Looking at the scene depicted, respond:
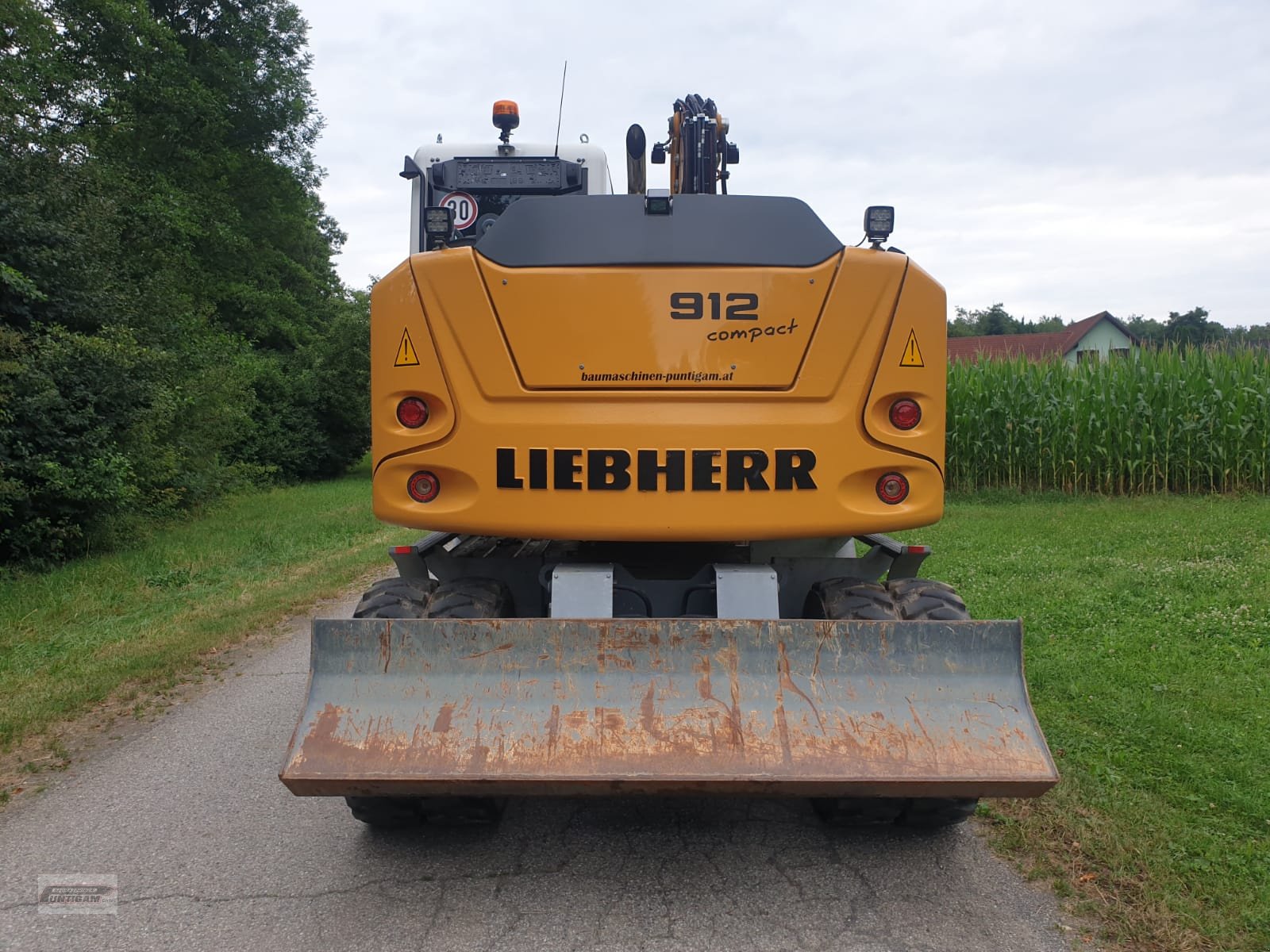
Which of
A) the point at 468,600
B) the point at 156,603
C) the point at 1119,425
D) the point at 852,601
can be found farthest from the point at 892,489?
the point at 1119,425

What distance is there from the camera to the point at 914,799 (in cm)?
333

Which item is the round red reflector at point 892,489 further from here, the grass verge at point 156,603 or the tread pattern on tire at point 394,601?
the grass verge at point 156,603

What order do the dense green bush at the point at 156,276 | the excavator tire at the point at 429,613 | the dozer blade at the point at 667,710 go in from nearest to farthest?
the dozer blade at the point at 667,710, the excavator tire at the point at 429,613, the dense green bush at the point at 156,276

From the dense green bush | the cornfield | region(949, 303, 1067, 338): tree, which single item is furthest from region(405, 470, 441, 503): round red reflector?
region(949, 303, 1067, 338): tree

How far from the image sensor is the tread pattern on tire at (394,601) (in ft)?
11.4

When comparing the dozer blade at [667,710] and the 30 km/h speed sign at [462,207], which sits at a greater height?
the 30 km/h speed sign at [462,207]

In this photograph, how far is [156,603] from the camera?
812 centimetres

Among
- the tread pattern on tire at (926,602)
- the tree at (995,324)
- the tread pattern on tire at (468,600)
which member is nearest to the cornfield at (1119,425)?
the tread pattern on tire at (926,602)

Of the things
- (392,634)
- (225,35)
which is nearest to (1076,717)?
(392,634)

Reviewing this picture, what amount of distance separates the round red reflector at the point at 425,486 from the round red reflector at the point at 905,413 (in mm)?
1636

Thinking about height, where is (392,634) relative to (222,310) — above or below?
below

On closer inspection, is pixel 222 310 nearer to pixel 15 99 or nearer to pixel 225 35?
pixel 225 35

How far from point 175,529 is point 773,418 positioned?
464 inches

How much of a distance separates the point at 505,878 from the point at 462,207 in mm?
4600
